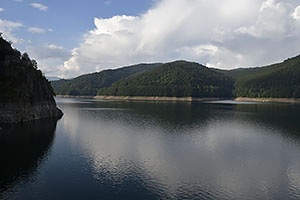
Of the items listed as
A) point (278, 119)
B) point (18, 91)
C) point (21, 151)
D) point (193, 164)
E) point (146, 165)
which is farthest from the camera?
point (278, 119)

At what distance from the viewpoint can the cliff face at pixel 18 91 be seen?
7344cm

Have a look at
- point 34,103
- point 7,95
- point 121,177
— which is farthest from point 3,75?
point 121,177

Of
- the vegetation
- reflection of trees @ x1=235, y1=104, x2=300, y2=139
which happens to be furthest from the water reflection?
the vegetation

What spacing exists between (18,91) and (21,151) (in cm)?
3869

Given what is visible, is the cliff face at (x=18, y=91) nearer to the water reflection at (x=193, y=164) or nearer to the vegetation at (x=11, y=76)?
the vegetation at (x=11, y=76)

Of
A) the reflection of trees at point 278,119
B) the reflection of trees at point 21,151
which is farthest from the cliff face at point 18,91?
the reflection of trees at point 278,119

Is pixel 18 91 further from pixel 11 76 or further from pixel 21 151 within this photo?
pixel 21 151

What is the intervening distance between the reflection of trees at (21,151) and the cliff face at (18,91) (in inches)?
276

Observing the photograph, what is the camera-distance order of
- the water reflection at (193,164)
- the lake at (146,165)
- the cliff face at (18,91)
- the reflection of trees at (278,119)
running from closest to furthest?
1. the lake at (146,165)
2. the water reflection at (193,164)
3. the cliff face at (18,91)
4. the reflection of trees at (278,119)

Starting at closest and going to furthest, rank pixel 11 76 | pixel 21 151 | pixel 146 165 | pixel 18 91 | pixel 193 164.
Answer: pixel 146 165 < pixel 193 164 < pixel 21 151 < pixel 18 91 < pixel 11 76

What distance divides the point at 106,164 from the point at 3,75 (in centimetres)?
5583

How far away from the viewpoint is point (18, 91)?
3044 inches

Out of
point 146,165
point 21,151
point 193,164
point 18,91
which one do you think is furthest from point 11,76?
point 193,164

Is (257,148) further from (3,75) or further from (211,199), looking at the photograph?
(3,75)
